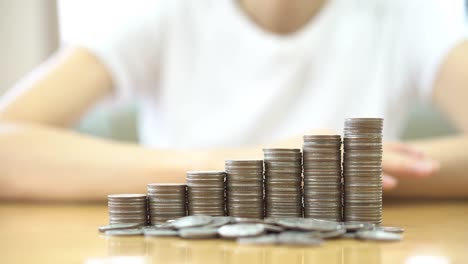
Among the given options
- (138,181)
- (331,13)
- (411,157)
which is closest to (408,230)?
(411,157)

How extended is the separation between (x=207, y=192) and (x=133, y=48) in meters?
1.26

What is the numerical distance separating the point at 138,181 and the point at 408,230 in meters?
0.71

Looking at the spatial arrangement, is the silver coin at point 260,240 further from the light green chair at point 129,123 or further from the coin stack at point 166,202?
the light green chair at point 129,123

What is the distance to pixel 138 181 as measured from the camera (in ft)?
5.03

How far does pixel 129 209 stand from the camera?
104 centimetres

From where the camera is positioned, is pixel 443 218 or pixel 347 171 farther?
pixel 443 218

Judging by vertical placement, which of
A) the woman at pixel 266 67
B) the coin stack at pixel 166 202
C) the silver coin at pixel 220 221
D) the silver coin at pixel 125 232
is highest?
the woman at pixel 266 67

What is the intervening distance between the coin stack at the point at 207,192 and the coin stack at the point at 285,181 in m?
0.07

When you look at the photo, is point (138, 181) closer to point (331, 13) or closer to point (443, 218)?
point (443, 218)

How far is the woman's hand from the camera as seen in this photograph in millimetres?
1399

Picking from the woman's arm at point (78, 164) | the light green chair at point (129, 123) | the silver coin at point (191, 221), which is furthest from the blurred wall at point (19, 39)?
the silver coin at point (191, 221)

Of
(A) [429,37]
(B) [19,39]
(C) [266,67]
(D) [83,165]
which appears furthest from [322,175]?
(B) [19,39]

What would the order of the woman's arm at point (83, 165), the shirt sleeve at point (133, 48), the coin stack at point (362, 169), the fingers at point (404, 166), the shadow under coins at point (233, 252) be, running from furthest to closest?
the shirt sleeve at point (133, 48) < the woman's arm at point (83, 165) < the fingers at point (404, 166) < the coin stack at point (362, 169) < the shadow under coins at point (233, 252)

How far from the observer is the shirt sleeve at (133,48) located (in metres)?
2.12
